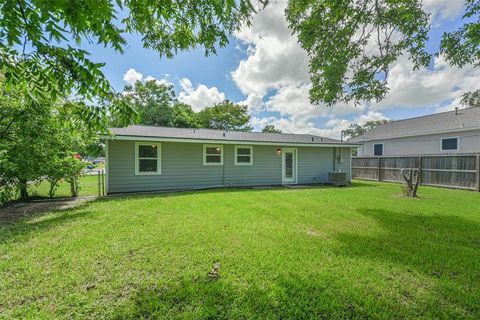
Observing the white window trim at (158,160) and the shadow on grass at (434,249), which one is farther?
the white window trim at (158,160)

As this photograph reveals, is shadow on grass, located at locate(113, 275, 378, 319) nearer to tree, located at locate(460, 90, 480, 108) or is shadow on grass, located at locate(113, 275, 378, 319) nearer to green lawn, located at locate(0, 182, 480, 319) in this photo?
green lawn, located at locate(0, 182, 480, 319)

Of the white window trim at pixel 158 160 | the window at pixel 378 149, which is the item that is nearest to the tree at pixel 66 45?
the white window trim at pixel 158 160

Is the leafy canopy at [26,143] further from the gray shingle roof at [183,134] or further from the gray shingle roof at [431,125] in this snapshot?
the gray shingle roof at [431,125]

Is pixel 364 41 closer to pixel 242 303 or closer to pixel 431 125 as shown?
pixel 242 303

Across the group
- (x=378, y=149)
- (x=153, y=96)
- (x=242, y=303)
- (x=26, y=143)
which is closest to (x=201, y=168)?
(x=26, y=143)

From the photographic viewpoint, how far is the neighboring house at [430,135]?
1429 cm

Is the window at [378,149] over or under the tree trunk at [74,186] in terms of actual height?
over

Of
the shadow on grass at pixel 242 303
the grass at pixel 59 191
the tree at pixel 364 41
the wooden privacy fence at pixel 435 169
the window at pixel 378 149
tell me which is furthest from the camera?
the window at pixel 378 149

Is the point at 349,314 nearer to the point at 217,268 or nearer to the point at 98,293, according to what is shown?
the point at 217,268

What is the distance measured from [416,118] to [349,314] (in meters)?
23.1

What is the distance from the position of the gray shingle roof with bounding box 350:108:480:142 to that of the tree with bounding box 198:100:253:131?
1579 centimetres

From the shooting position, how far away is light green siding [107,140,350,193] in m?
8.85

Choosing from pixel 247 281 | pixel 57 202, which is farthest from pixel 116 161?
pixel 247 281

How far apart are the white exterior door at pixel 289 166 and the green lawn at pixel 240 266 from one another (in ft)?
21.8
